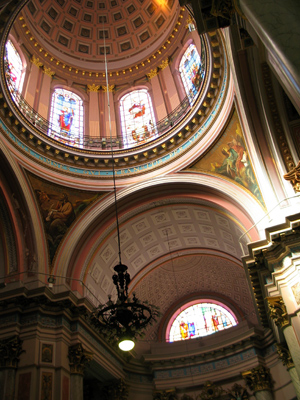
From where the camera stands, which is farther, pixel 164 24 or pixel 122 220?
pixel 164 24

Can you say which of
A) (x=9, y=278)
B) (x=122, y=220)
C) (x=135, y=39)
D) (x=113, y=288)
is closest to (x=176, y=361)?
(x=113, y=288)

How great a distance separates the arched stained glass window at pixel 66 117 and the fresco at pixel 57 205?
7.14 ft

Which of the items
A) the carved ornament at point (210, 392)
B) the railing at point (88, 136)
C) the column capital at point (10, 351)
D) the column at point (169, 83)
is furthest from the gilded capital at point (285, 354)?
the column at point (169, 83)

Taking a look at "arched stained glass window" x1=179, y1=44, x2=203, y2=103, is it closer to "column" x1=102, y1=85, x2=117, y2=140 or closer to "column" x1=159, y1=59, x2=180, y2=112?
"column" x1=159, y1=59, x2=180, y2=112

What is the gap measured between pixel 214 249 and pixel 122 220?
4.47 m

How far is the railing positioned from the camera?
13445mm

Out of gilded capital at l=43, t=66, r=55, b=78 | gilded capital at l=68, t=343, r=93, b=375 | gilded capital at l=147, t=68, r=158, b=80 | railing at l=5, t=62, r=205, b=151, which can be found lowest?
gilded capital at l=68, t=343, r=93, b=375

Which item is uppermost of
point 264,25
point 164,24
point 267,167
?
point 164,24

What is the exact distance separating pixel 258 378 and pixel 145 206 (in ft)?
23.3

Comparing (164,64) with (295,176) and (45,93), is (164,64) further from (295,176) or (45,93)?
(295,176)

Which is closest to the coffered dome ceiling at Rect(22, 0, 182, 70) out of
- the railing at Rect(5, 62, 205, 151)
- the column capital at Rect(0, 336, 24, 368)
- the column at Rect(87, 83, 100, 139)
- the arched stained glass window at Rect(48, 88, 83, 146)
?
the column at Rect(87, 83, 100, 139)

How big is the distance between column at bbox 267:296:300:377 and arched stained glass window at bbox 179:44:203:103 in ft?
25.1

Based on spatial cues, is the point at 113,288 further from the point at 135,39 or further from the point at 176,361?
the point at 135,39

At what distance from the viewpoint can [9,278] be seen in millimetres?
11492
